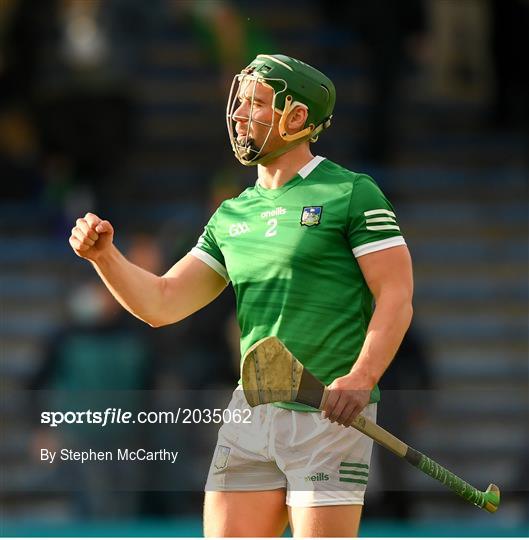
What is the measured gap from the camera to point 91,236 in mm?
3727

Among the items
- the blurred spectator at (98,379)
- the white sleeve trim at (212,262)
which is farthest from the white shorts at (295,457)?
the blurred spectator at (98,379)

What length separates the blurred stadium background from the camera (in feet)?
29.0

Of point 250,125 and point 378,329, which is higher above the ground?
point 250,125

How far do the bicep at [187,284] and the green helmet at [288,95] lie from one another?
1.10 ft

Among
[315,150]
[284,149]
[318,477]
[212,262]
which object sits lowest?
→ [318,477]

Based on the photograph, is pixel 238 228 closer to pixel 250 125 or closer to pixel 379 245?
pixel 250 125

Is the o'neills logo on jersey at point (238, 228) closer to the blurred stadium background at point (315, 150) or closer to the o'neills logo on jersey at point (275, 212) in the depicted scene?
the o'neills logo on jersey at point (275, 212)

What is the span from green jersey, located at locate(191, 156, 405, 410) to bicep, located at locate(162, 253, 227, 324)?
25 centimetres

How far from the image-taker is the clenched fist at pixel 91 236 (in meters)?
3.72

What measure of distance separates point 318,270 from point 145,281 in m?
0.51

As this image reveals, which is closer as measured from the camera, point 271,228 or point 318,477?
point 318,477

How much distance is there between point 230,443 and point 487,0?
731cm

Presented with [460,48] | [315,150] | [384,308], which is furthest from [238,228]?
[460,48]

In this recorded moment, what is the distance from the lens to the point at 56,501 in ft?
26.3
